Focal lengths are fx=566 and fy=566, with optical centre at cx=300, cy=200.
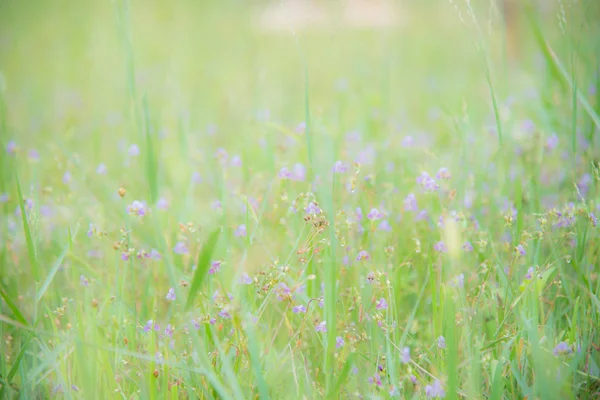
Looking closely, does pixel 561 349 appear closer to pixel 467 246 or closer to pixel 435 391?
pixel 435 391

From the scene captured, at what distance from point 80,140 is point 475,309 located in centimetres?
298

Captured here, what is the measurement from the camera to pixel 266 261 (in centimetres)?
187

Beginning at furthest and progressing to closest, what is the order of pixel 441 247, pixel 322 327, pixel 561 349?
1. pixel 441 247
2. pixel 322 327
3. pixel 561 349

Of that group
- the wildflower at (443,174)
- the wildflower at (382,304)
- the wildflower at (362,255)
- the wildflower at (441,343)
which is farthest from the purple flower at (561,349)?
the wildflower at (443,174)

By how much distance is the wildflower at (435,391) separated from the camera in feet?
4.04

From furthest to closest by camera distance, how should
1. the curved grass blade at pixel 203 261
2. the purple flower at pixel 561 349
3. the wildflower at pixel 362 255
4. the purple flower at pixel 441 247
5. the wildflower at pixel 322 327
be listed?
the purple flower at pixel 441 247, the wildflower at pixel 362 255, the wildflower at pixel 322 327, the purple flower at pixel 561 349, the curved grass blade at pixel 203 261

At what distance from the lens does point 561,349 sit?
136cm

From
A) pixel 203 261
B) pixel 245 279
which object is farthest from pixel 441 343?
pixel 203 261

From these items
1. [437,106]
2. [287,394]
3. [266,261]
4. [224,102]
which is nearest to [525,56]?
[437,106]

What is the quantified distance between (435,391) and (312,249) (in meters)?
0.56

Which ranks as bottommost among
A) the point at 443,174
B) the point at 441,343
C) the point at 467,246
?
the point at 441,343

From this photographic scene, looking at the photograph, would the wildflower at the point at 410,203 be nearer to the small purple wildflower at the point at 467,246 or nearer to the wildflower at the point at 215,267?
the small purple wildflower at the point at 467,246

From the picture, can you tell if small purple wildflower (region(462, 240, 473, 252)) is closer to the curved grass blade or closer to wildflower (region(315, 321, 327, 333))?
wildflower (region(315, 321, 327, 333))

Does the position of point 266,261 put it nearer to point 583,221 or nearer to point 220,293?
point 220,293
